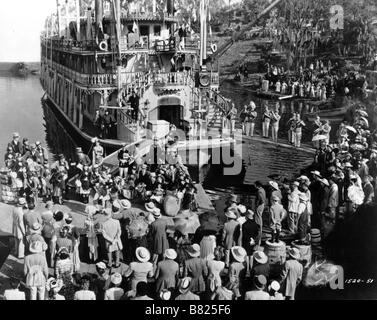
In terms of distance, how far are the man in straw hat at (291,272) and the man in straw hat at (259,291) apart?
21.1 inches

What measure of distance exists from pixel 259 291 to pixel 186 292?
0.99m

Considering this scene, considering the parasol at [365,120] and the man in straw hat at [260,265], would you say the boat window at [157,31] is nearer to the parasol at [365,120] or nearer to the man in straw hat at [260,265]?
the parasol at [365,120]

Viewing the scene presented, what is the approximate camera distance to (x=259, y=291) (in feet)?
20.4

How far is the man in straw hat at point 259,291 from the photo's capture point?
6.09 meters

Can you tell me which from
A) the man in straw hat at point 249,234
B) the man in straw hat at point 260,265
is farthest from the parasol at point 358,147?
the man in straw hat at point 260,265

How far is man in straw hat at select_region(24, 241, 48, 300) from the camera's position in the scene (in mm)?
6551

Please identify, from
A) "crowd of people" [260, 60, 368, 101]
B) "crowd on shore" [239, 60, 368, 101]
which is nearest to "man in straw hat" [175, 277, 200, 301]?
"crowd on shore" [239, 60, 368, 101]

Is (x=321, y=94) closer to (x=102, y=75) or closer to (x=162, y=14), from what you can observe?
(x=162, y=14)

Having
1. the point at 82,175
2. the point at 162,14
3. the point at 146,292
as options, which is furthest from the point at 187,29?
the point at 146,292

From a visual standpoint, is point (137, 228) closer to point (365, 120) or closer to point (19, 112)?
point (19, 112)

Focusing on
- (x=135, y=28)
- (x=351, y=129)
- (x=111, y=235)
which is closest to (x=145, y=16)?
(x=135, y=28)

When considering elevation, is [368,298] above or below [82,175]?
below

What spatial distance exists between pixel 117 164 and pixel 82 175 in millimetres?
680

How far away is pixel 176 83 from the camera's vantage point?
934cm
